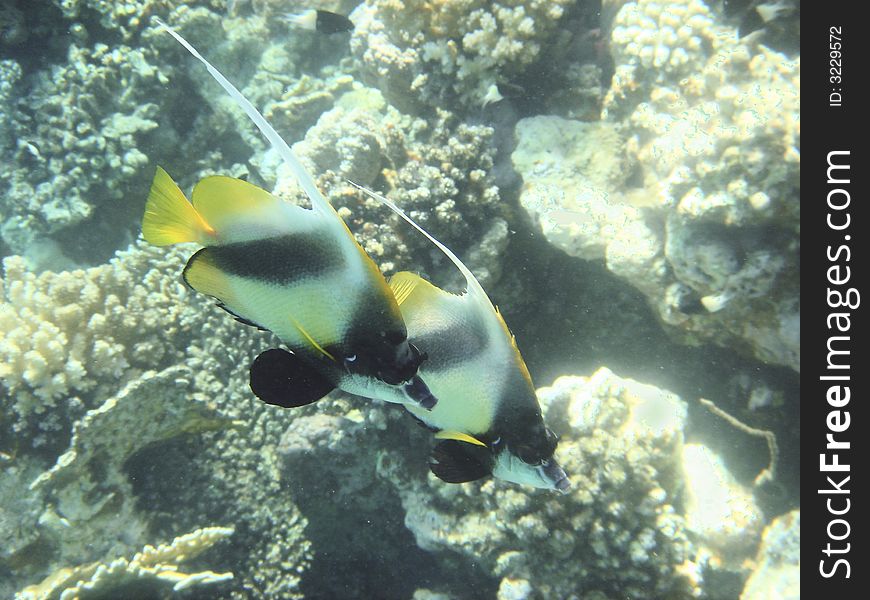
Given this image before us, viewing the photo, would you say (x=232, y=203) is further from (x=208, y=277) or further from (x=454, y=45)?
(x=454, y=45)

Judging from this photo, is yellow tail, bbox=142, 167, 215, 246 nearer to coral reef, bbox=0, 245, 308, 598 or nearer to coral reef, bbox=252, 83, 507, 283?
coral reef, bbox=252, 83, 507, 283

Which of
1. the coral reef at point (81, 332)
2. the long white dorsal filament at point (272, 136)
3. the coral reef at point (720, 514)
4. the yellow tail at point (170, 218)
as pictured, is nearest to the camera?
the long white dorsal filament at point (272, 136)

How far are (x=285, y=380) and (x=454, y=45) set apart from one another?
4117mm

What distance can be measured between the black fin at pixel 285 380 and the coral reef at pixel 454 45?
3.80m

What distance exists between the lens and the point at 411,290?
1560mm

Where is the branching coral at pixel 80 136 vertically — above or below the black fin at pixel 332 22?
below

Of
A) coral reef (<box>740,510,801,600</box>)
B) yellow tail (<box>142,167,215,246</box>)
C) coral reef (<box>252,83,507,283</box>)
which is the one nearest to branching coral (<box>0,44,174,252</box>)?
coral reef (<box>252,83,507,283</box>)

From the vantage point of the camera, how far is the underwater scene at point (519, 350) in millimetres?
3432

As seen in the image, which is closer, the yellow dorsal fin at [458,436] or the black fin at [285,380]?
the black fin at [285,380]

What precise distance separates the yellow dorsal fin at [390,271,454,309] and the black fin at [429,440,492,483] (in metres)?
0.59

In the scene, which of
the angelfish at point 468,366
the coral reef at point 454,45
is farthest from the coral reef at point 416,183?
the angelfish at point 468,366

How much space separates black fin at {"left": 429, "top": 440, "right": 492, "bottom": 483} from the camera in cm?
181

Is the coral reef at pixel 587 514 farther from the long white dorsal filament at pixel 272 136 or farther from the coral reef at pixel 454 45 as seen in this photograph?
the long white dorsal filament at pixel 272 136

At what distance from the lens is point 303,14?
6.29 metres
